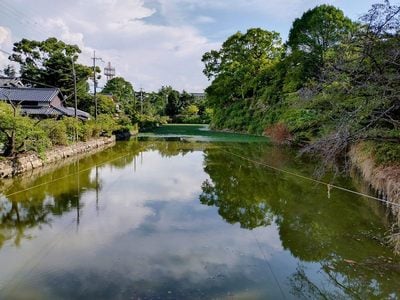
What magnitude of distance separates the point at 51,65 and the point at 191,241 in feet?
99.6

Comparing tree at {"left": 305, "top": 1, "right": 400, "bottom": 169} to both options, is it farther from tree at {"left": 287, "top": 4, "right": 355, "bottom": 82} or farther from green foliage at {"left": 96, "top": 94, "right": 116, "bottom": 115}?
green foliage at {"left": 96, "top": 94, "right": 116, "bottom": 115}

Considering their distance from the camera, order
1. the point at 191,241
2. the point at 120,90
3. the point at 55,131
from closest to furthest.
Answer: the point at 191,241 → the point at 55,131 → the point at 120,90

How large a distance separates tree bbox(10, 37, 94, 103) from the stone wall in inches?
532

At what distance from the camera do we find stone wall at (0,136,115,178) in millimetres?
11227

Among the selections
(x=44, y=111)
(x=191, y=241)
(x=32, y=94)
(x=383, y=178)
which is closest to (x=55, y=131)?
(x=44, y=111)

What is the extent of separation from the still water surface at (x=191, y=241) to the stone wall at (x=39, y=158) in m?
0.78

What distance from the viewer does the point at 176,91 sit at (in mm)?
66625

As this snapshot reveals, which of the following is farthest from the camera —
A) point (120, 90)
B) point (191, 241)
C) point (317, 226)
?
point (120, 90)

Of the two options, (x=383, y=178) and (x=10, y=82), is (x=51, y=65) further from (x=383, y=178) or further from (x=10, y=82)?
(x=383, y=178)

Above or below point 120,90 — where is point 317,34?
above

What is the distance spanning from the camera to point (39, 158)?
13.4 metres

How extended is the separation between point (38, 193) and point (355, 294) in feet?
26.2

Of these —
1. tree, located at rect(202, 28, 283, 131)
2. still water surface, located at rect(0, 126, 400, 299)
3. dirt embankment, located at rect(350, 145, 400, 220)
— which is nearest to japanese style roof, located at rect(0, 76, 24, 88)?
tree, located at rect(202, 28, 283, 131)

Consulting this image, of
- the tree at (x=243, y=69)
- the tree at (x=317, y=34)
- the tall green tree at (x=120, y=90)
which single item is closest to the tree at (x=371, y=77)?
the tree at (x=317, y=34)
